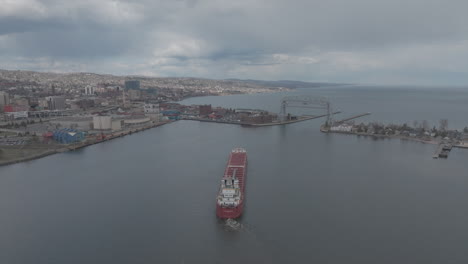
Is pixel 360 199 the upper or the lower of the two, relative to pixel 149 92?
lower

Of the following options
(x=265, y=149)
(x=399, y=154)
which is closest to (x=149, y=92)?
(x=265, y=149)

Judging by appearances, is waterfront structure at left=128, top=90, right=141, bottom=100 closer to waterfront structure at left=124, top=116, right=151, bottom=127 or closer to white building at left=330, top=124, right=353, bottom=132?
waterfront structure at left=124, top=116, right=151, bottom=127

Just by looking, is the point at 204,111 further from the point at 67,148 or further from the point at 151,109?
the point at 67,148

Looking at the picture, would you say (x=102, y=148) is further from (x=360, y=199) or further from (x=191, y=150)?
(x=360, y=199)

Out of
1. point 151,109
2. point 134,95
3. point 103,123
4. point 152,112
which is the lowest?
point 103,123

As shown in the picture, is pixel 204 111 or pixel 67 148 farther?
pixel 204 111

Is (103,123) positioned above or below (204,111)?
below

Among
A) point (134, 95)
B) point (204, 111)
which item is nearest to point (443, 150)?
point (204, 111)

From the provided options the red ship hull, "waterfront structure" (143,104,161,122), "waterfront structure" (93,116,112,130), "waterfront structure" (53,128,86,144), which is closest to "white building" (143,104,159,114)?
"waterfront structure" (143,104,161,122)
